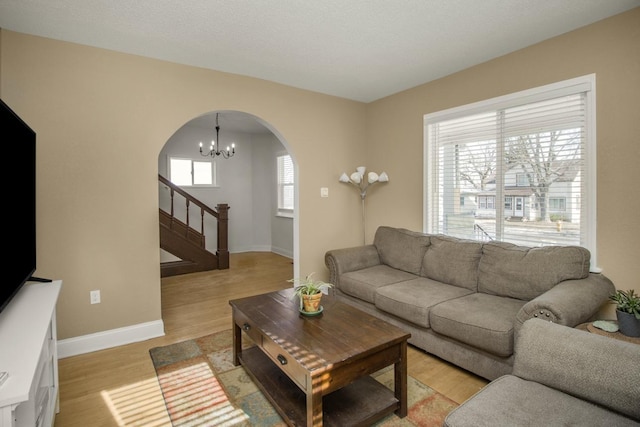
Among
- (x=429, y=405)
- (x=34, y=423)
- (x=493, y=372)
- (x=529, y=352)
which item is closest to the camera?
(x=34, y=423)

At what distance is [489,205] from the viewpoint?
10.6ft

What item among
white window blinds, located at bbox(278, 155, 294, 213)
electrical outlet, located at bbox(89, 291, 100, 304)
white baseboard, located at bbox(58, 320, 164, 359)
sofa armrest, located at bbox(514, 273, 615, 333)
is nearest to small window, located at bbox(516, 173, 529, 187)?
sofa armrest, located at bbox(514, 273, 615, 333)

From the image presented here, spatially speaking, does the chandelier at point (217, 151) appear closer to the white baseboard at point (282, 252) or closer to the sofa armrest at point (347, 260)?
the white baseboard at point (282, 252)

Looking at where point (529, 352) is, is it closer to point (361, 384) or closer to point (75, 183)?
point (361, 384)

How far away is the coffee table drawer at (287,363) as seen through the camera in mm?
1635

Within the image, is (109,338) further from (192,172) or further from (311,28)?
(192,172)

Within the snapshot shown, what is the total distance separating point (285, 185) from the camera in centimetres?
696

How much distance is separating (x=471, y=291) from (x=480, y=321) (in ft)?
2.21

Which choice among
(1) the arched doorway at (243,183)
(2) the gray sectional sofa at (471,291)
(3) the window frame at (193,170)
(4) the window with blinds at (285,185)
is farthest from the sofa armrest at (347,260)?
(3) the window frame at (193,170)

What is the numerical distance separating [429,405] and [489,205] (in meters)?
2.03

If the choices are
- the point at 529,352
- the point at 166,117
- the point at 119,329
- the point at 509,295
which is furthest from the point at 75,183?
the point at 509,295

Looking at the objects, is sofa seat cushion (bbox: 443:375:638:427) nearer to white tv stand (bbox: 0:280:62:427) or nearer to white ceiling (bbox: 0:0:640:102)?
white tv stand (bbox: 0:280:62:427)

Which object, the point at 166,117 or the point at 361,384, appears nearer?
the point at 361,384

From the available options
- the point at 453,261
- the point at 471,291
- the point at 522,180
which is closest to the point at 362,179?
the point at 453,261
